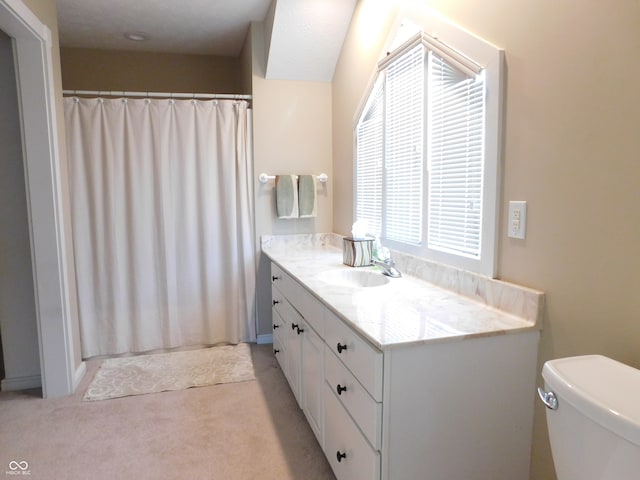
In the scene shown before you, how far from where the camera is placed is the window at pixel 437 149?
5.08ft

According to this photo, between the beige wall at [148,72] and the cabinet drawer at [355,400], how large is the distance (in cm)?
299

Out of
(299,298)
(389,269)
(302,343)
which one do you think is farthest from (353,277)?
(302,343)

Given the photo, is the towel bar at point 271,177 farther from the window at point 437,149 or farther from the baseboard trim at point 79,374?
the baseboard trim at point 79,374

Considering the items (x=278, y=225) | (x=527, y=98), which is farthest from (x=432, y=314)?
(x=278, y=225)

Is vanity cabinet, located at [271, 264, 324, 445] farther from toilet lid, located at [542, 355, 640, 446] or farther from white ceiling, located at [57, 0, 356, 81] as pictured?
white ceiling, located at [57, 0, 356, 81]

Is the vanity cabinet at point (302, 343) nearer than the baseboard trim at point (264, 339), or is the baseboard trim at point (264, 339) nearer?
the vanity cabinet at point (302, 343)

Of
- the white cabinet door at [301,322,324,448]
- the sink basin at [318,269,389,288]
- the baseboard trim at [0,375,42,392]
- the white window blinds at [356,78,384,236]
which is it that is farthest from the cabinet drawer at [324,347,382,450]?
the baseboard trim at [0,375,42,392]

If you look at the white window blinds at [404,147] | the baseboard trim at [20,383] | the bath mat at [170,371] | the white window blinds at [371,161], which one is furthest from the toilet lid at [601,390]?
the baseboard trim at [20,383]

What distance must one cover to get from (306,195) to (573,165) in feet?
6.95

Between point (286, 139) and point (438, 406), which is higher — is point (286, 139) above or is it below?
above

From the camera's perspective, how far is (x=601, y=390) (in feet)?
2.93

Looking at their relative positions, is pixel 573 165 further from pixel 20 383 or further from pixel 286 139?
pixel 20 383

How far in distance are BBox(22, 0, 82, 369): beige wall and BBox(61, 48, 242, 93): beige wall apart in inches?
42.9

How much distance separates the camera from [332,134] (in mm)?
3244
